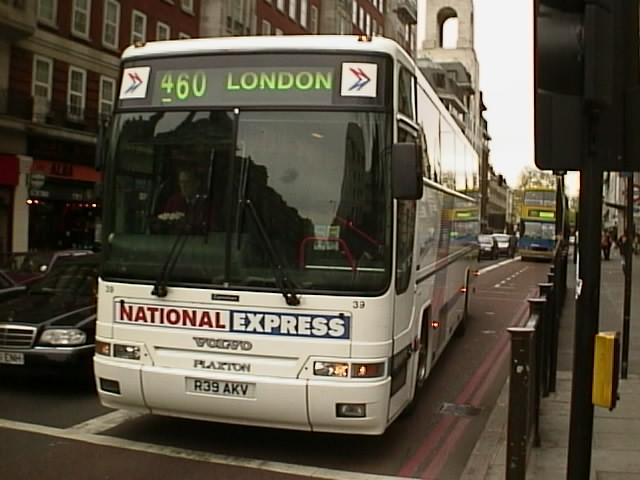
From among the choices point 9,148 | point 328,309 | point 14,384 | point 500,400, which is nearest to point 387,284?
point 328,309

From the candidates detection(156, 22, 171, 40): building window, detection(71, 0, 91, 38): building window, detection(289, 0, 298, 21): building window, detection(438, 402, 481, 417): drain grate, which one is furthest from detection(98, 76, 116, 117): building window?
detection(438, 402, 481, 417): drain grate

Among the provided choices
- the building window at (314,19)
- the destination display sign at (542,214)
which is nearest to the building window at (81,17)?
the building window at (314,19)

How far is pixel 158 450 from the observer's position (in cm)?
634

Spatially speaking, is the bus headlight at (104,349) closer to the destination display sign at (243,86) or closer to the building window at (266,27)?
the destination display sign at (243,86)

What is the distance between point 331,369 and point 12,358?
3.94 meters

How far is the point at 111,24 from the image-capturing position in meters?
30.8

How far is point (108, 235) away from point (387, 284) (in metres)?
2.34

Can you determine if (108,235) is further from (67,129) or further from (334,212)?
(67,129)

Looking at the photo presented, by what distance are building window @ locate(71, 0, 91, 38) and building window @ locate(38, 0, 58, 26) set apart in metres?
0.93

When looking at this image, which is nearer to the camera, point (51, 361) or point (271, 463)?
point (271, 463)

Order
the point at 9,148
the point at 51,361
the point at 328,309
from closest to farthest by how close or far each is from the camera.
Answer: the point at 328,309
the point at 51,361
the point at 9,148

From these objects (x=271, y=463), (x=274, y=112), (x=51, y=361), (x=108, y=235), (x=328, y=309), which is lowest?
(x=271, y=463)

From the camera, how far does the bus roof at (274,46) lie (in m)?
6.03

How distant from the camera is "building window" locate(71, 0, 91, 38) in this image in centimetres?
2883
